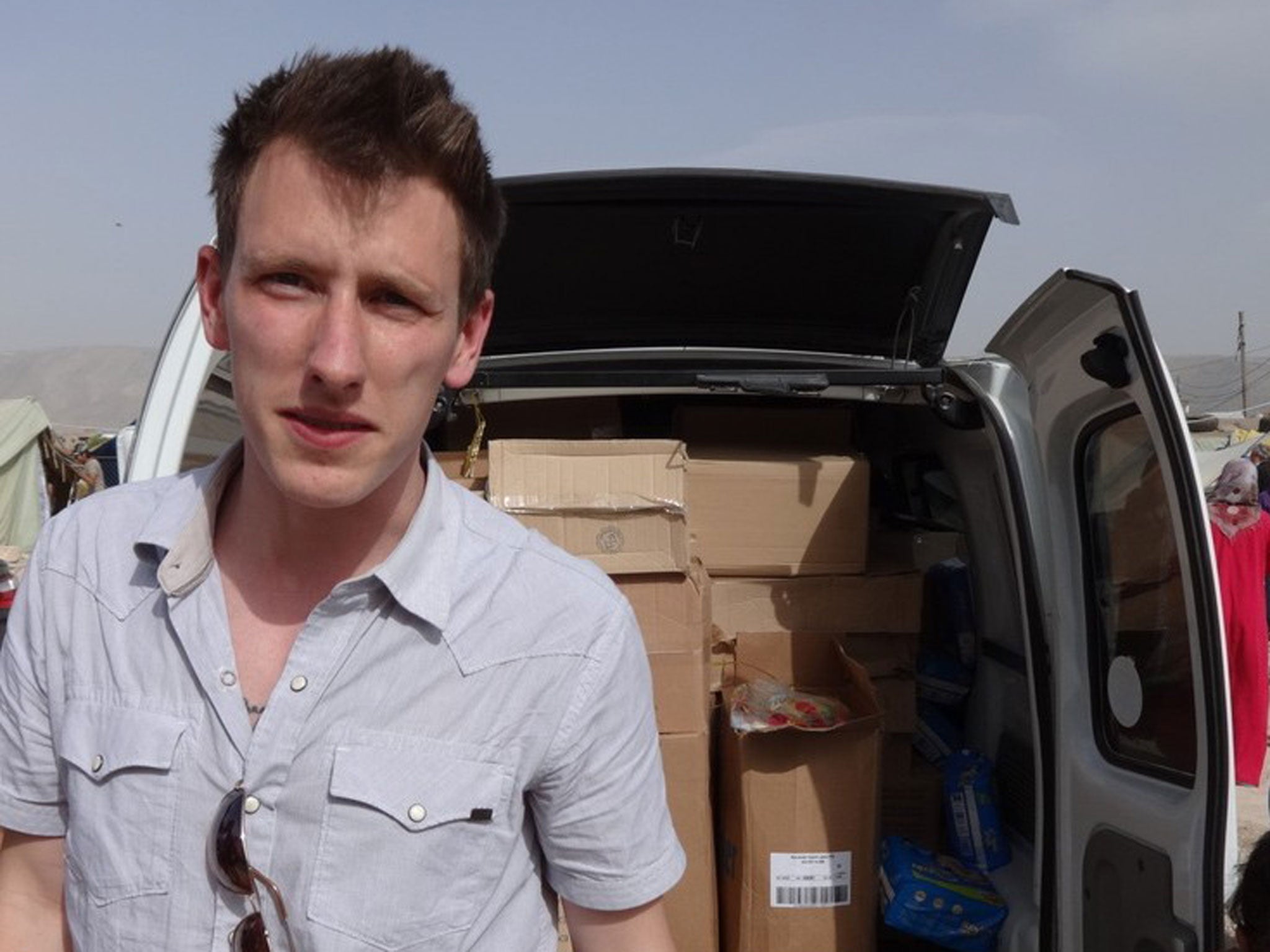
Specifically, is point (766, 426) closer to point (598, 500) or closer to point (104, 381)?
point (598, 500)

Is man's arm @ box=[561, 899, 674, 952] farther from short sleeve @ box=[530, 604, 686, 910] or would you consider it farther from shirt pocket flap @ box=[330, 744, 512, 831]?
shirt pocket flap @ box=[330, 744, 512, 831]

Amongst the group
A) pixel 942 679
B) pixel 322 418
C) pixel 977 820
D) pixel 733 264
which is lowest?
pixel 977 820

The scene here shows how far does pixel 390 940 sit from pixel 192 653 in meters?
0.39

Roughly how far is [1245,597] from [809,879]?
3878 mm

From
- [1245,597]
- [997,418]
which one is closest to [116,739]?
[997,418]

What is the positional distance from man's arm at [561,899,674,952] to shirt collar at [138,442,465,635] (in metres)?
0.41

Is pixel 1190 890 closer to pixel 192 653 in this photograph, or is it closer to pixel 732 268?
pixel 192 653

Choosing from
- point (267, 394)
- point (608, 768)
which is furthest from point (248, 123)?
point (608, 768)

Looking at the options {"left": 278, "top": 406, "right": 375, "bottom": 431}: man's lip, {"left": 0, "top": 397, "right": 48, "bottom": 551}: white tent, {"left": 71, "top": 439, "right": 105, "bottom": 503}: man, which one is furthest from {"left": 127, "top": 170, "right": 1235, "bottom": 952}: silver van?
{"left": 0, "top": 397, "right": 48, "bottom": 551}: white tent

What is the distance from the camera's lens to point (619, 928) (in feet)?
4.74

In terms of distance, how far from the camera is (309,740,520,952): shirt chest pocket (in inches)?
50.4

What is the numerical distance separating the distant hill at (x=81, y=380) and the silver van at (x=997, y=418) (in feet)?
264

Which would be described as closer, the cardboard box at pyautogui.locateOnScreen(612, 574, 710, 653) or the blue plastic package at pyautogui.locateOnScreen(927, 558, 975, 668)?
the cardboard box at pyautogui.locateOnScreen(612, 574, 710, 653)

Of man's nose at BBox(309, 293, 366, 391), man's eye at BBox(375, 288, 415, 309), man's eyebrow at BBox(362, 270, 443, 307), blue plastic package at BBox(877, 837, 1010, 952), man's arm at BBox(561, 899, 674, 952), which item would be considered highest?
man's eyebrow at BBox(362, 270, 443, 307)
